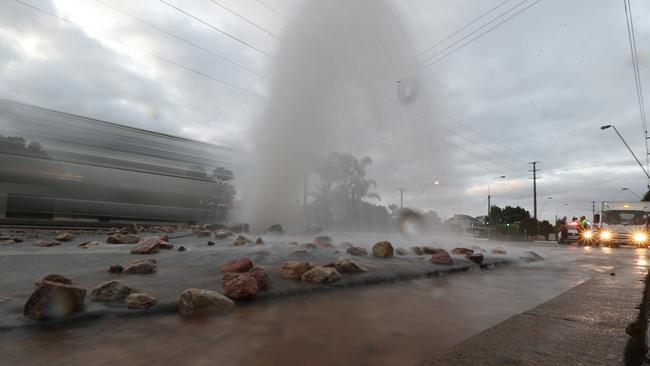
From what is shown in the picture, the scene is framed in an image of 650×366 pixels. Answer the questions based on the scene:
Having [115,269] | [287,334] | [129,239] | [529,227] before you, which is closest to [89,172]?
[129,239]

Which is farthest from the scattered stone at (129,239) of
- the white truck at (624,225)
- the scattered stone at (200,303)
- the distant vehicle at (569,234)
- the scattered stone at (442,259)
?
Answer: the distant vehicle at (569,234)

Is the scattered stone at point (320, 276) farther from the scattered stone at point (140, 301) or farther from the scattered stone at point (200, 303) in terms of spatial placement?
the scattered stone at point (140, 301)

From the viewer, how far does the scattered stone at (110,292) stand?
125 inches

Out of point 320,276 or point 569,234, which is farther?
point 569,234

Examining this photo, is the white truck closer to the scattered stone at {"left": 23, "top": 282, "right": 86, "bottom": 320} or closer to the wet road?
the wet road

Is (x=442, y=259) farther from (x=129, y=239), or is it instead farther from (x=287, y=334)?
(x=129, y=239)

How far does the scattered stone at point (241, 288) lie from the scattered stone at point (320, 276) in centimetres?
89

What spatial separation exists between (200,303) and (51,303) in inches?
42.8

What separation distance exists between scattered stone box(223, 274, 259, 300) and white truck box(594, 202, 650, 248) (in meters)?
26.5

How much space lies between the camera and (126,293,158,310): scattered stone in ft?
10.1

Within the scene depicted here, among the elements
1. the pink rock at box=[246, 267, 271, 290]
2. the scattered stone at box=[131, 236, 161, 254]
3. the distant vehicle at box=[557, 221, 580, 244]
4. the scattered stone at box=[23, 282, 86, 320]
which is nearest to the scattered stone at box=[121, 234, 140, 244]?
the scattered stone at box=[131, 236, 161, 254]

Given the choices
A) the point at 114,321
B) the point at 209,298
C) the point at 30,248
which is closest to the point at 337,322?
the point at 209,298

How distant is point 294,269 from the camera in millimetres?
4547

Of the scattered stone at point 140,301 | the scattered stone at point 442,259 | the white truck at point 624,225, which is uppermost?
the white truck at point 624,225
